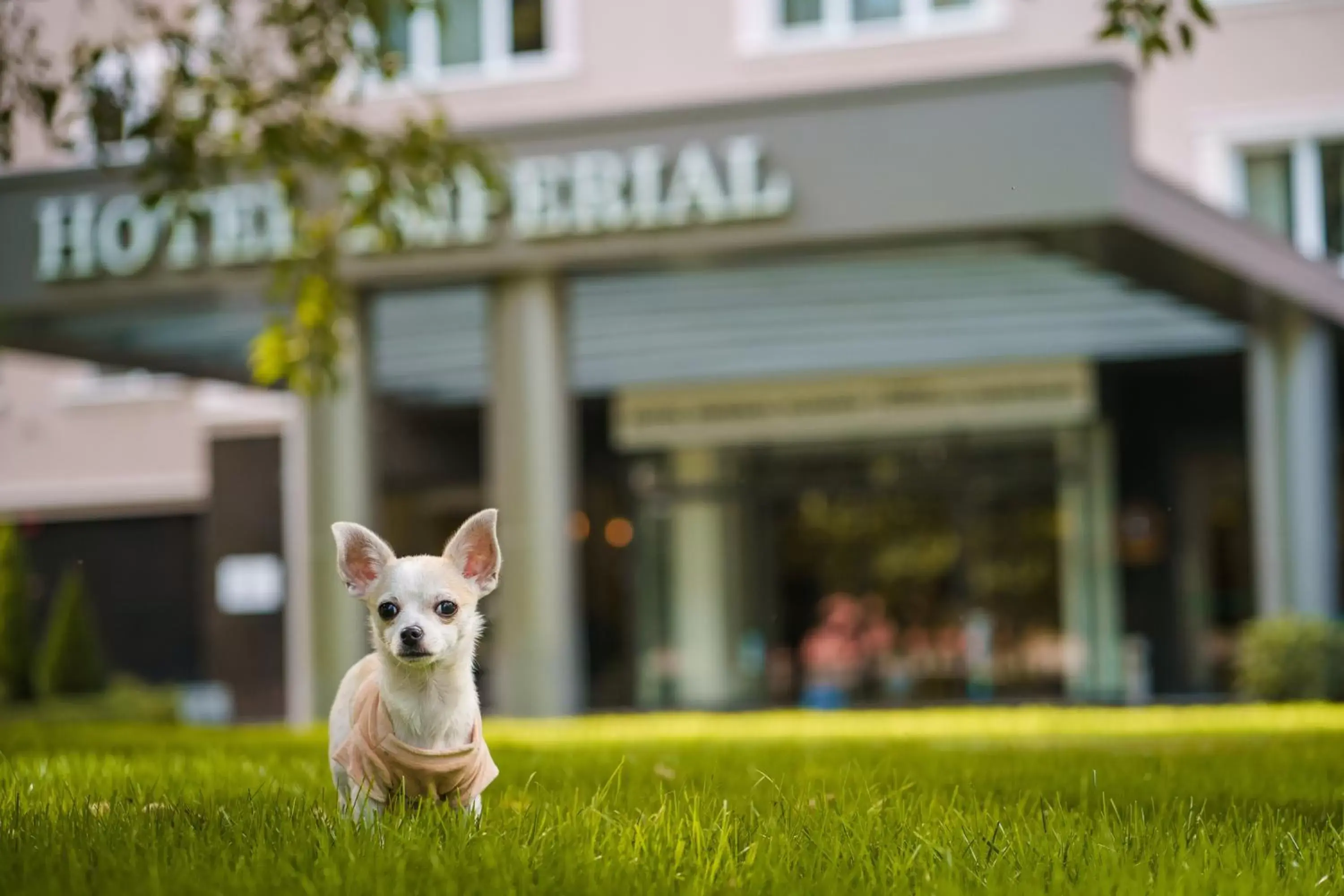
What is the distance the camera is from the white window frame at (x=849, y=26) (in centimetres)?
2272

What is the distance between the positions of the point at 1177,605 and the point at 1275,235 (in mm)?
8088

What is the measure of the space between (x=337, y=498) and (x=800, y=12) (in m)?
9.20

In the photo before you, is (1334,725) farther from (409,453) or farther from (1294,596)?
(409,453)

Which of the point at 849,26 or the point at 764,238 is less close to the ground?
the point at 849,26

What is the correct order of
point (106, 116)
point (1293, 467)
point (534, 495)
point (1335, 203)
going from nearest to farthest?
point (106, 116) → point (534, 495) → point (1293, 467) → point (1335, 203)

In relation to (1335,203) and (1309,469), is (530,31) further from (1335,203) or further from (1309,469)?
A: (1309,469)

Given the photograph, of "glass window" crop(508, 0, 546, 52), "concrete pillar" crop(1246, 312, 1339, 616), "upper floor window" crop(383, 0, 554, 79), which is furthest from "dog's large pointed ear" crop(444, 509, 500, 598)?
"glass window" crop(508, 0, 546, 52)

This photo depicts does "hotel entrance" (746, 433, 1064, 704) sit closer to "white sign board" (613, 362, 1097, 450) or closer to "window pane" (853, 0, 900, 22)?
"white sign board" (613, 362, 1097, 450)

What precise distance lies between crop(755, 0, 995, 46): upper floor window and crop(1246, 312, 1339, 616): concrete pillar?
568 cm

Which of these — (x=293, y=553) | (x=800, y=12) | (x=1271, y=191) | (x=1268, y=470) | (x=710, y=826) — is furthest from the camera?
(x=293, y=553)

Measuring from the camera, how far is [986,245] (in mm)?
16594

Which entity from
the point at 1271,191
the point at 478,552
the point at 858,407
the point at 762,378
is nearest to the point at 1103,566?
the point at 858,407

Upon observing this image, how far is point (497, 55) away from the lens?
24328mm

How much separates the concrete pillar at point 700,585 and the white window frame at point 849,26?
5530 mm
